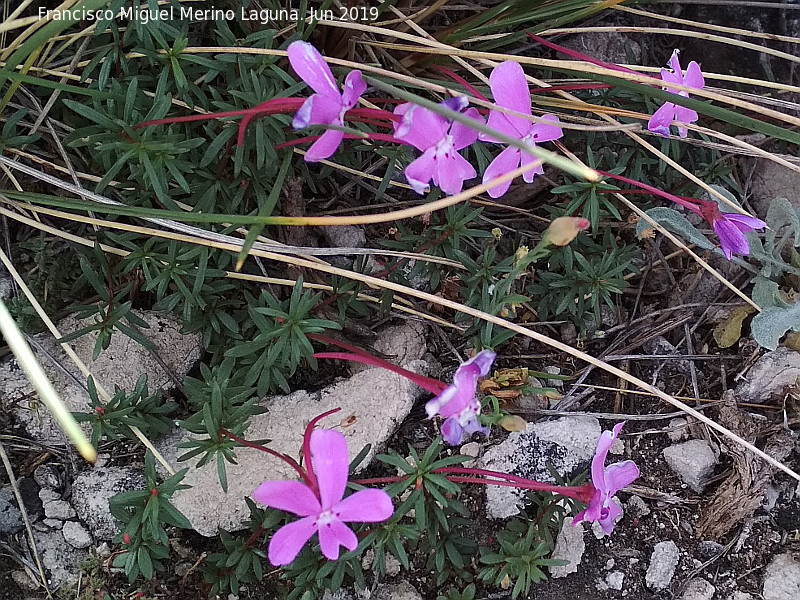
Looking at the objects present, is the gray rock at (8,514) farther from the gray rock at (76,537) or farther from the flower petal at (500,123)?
the flower petal at (500,123)

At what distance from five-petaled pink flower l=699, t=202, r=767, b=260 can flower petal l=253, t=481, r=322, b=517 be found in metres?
1.40

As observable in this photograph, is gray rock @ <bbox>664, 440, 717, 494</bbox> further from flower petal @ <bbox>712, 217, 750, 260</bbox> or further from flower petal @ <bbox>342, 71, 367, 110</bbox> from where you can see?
flower petal @ <bbox>342, 71, 367, 110</bbox>

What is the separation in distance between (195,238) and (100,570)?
40.9 inches

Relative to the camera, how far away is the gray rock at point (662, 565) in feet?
7.50

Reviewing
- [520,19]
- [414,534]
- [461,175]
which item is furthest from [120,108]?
[414,534]

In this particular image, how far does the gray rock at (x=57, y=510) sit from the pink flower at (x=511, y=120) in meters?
1.59

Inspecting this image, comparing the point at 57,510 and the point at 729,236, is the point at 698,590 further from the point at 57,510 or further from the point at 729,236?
the point at 57,510

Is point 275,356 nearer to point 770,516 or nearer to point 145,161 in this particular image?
point 145,161

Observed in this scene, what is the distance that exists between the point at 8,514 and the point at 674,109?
2365 mm

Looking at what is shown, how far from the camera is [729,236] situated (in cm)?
215

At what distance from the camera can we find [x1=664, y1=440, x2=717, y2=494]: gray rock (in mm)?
2400

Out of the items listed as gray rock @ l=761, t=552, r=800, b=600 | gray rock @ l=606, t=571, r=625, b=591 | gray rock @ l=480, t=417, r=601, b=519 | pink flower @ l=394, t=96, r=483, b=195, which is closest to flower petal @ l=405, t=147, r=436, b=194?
pink flower @ l=394, t=96, r=483, b=195

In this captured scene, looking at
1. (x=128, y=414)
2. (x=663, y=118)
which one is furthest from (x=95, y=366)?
(x=663, y=118)

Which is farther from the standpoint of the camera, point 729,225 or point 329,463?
point 729,225
